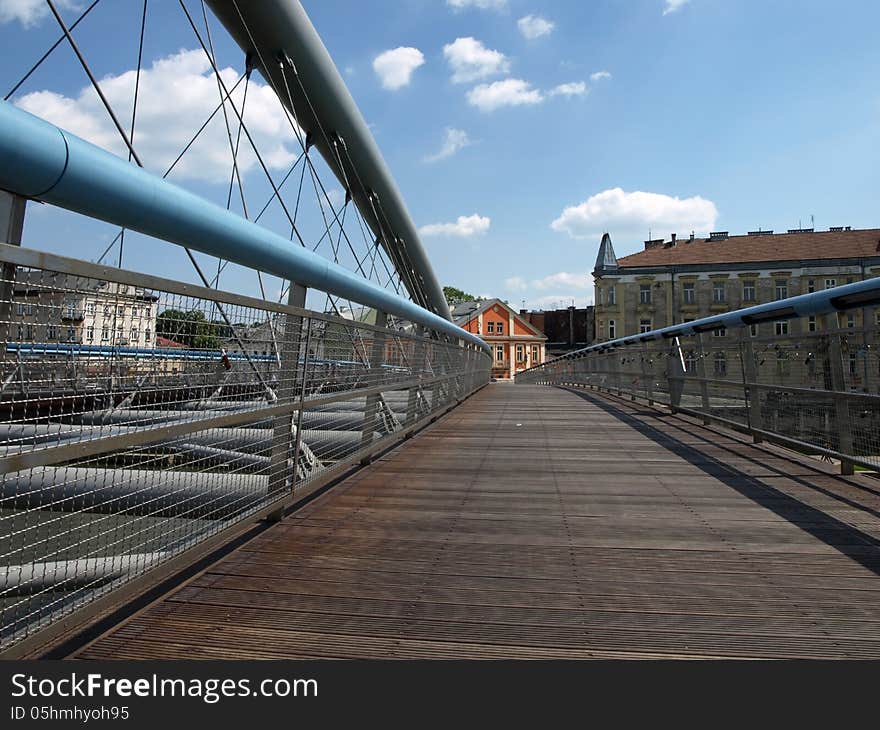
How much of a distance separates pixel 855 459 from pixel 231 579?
12.2 ft

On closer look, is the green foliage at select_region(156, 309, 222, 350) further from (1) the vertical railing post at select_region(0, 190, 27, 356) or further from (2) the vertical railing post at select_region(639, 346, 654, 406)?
(2) the vertical railing post at select_region(639, 346, 654, 406)

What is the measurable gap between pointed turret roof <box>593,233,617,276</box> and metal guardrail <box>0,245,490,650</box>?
5067 centimetres

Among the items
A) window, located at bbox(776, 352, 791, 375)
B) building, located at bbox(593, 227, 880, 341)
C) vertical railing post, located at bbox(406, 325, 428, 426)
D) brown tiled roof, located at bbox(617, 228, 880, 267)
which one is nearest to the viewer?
window, located at bbox(776, 352, 791, 375)

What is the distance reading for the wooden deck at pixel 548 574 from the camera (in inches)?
71.5

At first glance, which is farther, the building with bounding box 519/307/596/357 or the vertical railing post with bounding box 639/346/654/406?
the building with bounding box 519/307/596/357

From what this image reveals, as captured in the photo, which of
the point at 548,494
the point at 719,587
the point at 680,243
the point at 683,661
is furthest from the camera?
the point at 680,243

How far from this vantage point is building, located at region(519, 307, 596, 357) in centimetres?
7294

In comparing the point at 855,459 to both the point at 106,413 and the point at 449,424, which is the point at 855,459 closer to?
the point at 106,413

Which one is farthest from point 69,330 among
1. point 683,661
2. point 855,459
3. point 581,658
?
point 855,459

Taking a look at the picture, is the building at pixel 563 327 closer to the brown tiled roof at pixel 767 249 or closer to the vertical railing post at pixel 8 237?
the brown tiled roof at pixel 767 249

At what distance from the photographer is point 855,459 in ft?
12.7

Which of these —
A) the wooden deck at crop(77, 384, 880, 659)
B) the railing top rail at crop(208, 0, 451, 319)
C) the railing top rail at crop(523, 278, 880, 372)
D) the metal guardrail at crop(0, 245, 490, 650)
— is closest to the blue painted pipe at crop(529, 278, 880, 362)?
the railing top rail at crop(523, 278, 880, 372)

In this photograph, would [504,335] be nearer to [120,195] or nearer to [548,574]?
[548,574]

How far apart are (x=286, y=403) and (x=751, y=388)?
4548 millimetres
